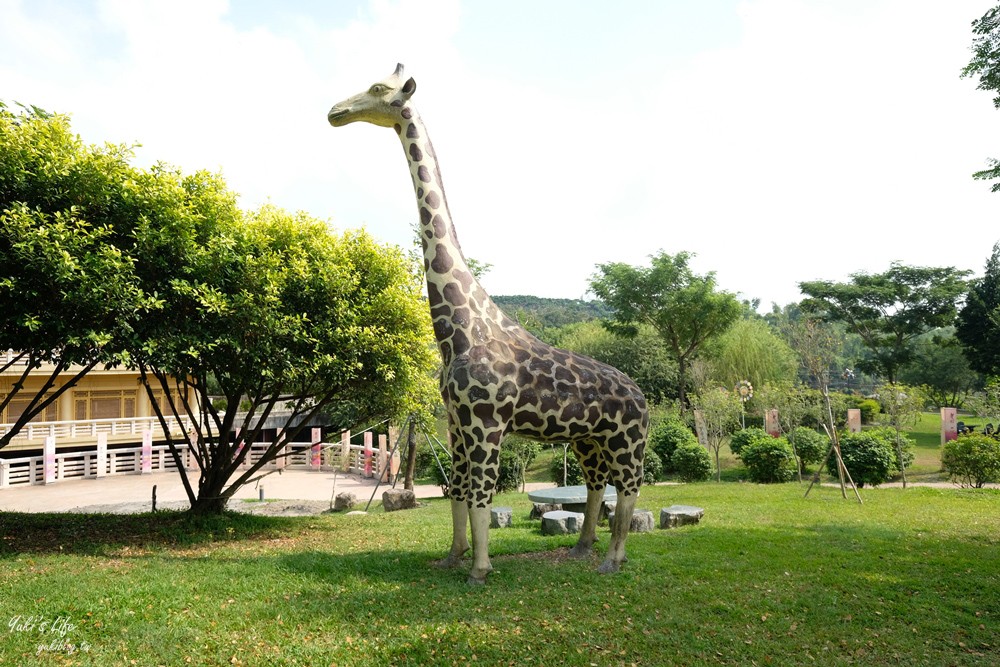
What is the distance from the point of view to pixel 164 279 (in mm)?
8578

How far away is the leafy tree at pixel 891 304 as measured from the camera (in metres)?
35.4

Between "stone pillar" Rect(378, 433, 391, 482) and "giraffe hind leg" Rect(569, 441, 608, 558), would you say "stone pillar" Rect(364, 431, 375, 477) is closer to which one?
"stone pillar" Rect(378, 433, 391, 482)

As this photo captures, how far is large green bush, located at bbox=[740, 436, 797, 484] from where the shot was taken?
65.2 feet

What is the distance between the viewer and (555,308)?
97188 millimetres

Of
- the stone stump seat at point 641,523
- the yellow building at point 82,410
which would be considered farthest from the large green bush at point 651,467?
the yellow building at point 82,410

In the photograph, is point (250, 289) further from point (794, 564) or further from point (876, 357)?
point (876, 357)

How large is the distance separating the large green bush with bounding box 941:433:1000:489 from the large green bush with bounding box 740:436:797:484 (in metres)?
4.00

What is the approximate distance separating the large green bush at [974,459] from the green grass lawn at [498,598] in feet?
26.9

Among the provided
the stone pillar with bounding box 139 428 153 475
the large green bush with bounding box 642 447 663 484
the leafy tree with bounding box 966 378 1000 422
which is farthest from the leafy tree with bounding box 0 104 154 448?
the leafy tree with bounding box 966 378 1000 422

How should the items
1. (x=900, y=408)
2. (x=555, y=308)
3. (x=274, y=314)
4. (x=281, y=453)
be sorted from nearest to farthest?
(x=274, y=314) < (x=900, y=408) < (x=281, y=453) < (x=555, y=308)

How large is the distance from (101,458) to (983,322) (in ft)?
130

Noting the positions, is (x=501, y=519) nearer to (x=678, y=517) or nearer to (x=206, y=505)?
(x=678, y=517)

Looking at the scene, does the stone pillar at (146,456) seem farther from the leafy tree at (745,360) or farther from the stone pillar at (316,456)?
the leafy tree at (745,360)

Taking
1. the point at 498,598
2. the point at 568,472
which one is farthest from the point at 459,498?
the point at 568,472
